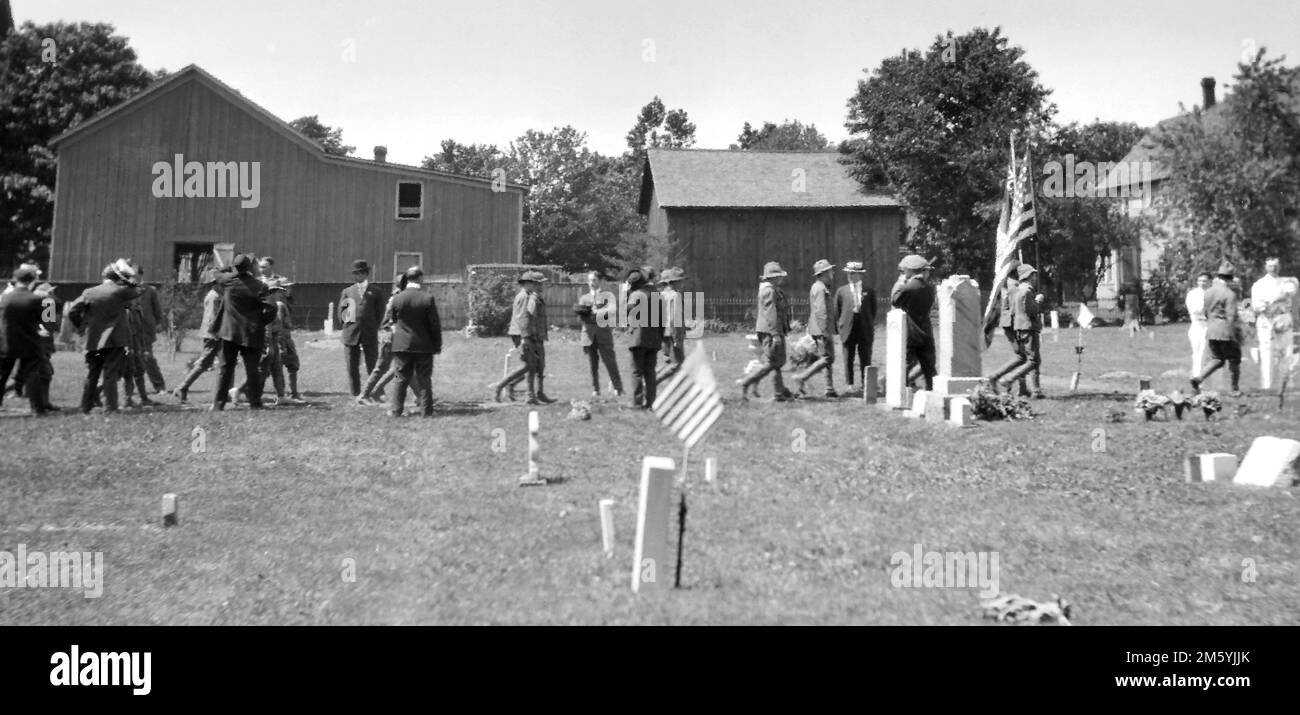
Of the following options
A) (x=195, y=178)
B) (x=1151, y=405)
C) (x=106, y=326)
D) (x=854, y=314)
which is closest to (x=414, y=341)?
(x=106, y=326)

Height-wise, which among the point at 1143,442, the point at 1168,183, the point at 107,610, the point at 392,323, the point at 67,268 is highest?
the point at 1168,183

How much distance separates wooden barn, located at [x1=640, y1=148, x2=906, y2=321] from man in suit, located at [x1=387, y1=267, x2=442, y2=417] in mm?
31955

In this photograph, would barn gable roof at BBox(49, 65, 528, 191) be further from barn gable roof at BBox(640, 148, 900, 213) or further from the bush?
barn gable roof at BBox(640, 148, 900, 213)

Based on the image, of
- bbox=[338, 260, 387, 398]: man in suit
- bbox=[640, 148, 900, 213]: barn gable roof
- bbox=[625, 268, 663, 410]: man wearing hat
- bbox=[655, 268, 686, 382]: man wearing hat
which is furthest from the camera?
bbox=[640, 148, 900, 213]: barn gable roof

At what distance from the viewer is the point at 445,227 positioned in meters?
42.4

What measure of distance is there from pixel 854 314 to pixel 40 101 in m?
47.5

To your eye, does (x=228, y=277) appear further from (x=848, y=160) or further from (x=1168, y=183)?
(x=848, y=160)

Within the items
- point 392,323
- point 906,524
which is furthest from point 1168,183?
point 906,524

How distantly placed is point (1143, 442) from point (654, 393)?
21.2 ft

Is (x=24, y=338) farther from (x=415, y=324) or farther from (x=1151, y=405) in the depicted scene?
(x=1151, y=405)

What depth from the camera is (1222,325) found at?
1588cm

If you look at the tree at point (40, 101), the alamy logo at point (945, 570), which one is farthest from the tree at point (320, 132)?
the alamy logo at point (945, 570)

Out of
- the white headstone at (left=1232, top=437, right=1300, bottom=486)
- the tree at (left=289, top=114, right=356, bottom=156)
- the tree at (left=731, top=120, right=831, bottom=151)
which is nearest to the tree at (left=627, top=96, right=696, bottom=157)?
the tree at (left=731, top=120, right=831, bottom=151)

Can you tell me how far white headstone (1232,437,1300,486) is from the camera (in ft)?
31.5
